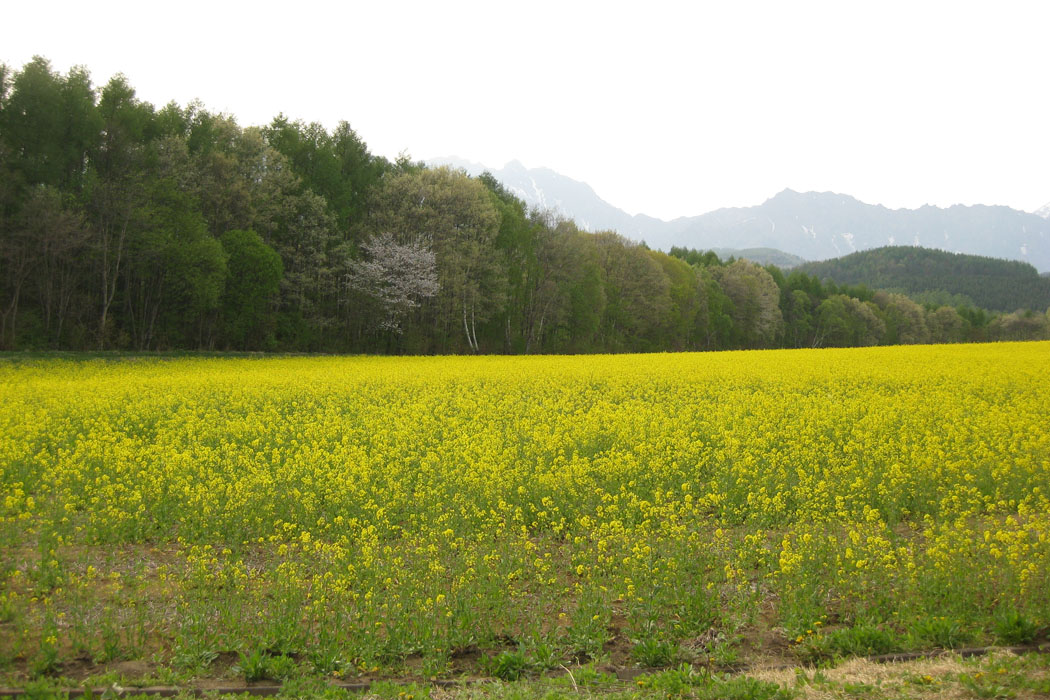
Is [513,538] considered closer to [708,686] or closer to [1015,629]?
[708,686]

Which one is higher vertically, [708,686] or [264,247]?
[264,247]

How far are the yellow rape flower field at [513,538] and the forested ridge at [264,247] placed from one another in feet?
66.3

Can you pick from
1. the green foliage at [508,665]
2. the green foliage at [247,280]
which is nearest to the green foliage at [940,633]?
the green foliage at [508,665]

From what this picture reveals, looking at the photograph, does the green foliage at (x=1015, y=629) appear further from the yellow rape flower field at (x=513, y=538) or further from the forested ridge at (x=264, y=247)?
the forested ridge at (x=264, y=247)

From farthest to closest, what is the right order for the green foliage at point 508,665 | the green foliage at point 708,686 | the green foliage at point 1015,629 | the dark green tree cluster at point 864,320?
the dark green tree cluster at point 864,320 < the green foliage at point 1015,629 < the green foliage at point 508,665 < the green foliage at point 708,686

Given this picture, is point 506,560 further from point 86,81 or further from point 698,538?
point 86,81

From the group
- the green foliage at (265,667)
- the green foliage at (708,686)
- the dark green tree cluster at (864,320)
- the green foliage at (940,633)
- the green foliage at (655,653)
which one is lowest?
the green foliage at (265,667)

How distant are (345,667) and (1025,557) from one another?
7484 millimetres

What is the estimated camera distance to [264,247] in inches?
1499

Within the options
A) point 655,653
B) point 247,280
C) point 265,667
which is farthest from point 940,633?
point 247,280

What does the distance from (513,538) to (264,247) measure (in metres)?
35.1

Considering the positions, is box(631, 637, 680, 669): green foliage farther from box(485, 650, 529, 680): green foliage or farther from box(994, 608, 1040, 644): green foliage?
box(994, 608, 1040, 644): green foliage

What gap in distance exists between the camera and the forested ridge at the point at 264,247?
30.6m

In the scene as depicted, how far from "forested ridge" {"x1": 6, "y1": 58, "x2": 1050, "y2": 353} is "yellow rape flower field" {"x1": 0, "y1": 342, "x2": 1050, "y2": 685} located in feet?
66.3
